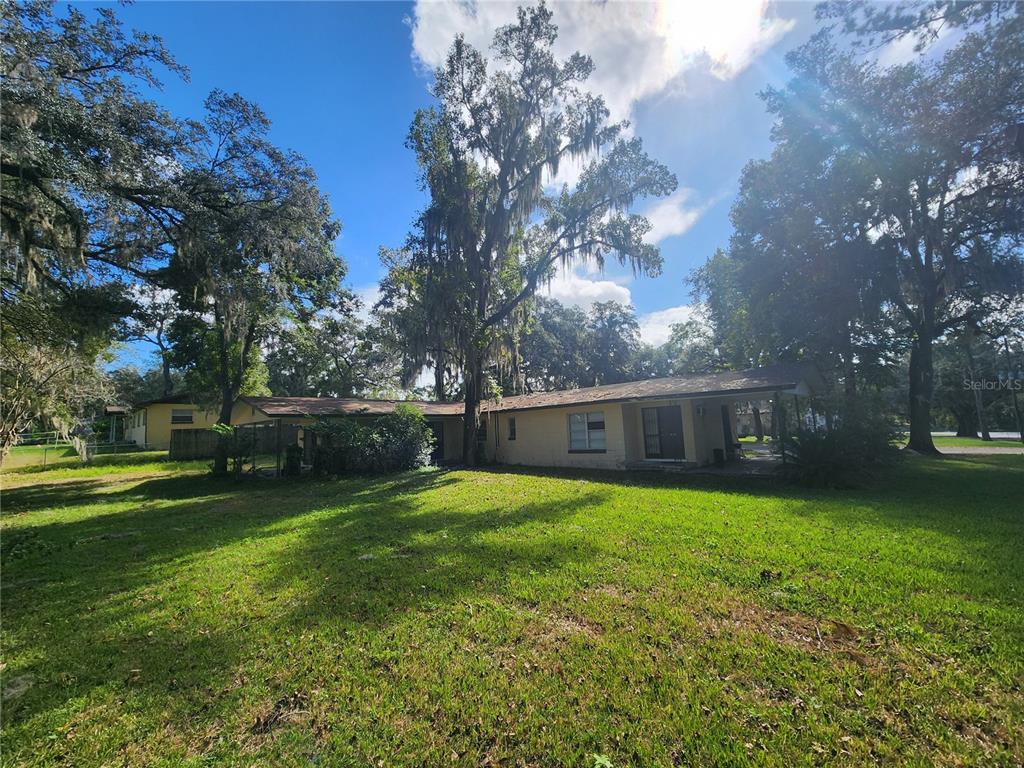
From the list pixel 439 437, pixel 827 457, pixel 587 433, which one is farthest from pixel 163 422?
pixel 827 457

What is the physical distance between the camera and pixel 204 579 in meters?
4.94

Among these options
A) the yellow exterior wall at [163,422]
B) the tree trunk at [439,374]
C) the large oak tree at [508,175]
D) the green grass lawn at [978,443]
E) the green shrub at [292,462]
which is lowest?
the green grass lawn at [978,443]

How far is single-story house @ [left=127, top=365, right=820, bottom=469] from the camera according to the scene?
12.8 m

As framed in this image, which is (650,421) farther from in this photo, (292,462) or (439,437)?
(292,462)

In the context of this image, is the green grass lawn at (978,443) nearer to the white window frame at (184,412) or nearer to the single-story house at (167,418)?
the single-story house at (167,418)

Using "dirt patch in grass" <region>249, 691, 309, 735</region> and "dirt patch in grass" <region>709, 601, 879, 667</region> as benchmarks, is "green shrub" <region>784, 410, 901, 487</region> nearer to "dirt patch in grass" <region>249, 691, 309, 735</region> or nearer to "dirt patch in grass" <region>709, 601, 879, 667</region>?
"dirt patch in grass" <region>709, 601, 879, 667</region>

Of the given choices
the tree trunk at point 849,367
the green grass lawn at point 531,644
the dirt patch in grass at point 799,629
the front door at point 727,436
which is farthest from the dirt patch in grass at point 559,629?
the tree trunk at point 849,367

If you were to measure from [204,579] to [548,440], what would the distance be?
12682mm

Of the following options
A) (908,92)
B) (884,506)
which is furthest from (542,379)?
(884,506)

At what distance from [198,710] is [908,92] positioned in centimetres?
2101

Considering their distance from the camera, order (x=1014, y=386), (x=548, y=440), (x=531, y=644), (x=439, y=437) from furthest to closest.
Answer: (x=1014, y=386), (x=439, y=437), (x=548, y=440), (x=531, y=644)

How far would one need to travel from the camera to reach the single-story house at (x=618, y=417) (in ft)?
41.8

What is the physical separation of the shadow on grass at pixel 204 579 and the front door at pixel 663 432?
235 inches

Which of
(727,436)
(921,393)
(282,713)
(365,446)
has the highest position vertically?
(921,393)
